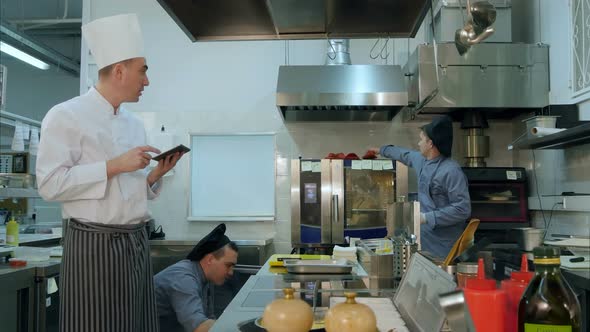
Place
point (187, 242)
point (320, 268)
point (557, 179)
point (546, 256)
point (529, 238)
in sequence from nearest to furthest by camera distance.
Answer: point (546, 256)
point (529, 238)
point (320, 268)
point (557, 179)
point (187, 242)

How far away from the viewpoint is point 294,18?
2115 millimetres

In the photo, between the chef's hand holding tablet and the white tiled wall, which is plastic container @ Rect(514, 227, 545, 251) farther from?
the white tiled wall

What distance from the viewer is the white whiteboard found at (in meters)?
5.24

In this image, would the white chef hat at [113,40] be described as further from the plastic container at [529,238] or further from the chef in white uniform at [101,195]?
the plastic container at [529,238]

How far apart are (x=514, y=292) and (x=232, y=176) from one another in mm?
4514

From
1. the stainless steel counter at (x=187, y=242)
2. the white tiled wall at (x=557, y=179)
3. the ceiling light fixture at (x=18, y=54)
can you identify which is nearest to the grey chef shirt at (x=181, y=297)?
the stainless steel counter at (x=187, y=242)

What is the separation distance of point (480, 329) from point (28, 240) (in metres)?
4.27

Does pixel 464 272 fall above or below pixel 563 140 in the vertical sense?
below

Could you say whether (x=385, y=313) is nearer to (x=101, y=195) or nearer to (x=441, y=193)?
(x=101, y=195)

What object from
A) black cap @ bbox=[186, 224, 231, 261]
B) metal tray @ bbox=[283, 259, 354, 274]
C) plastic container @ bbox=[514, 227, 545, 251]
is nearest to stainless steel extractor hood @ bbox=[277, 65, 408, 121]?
black cap @ bbox=[186, 224, 231, 261]

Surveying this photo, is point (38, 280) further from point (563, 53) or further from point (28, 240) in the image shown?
point (563, 53)

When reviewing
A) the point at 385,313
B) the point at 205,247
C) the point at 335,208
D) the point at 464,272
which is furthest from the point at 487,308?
the point at 335,208

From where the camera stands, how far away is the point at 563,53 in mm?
4047

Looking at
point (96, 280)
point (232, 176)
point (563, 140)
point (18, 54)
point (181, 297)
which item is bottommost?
point (181, 297)
